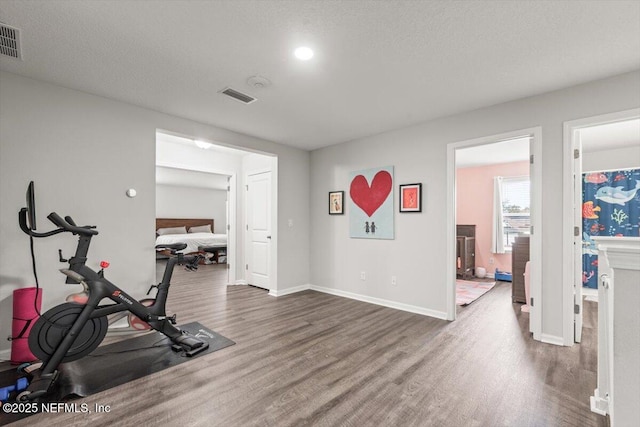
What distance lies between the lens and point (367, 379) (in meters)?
2.17

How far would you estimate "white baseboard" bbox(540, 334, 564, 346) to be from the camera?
9.05ft

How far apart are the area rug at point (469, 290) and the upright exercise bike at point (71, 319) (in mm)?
3737

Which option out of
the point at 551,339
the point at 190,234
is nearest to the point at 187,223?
the point at 190,234

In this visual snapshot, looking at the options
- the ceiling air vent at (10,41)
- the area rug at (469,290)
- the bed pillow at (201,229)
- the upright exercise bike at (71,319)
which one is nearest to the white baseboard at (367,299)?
the area rug at (469,290)

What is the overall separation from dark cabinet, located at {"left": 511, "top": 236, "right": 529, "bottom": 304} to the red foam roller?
563cm

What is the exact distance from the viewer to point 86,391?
2.01m

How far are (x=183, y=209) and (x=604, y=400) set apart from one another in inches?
427

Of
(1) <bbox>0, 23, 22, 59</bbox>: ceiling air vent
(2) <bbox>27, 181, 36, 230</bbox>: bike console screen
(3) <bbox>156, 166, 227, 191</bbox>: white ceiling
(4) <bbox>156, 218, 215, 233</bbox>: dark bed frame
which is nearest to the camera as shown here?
(1) <bbox>0, 23, 22, 59</bbox>: ceiling air vent

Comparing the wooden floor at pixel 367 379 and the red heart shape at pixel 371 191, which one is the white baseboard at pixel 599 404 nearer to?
the wooden floor at pixel 367 379

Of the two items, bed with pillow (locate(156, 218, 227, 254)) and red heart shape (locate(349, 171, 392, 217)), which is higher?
red heart shape (locate(349, 171, 392, 217))

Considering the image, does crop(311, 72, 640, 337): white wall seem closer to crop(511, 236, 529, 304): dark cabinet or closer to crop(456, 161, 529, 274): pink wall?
Result: crop(511, 236, 529, 304): dark cabinet

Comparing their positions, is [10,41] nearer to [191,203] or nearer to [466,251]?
[466,251]

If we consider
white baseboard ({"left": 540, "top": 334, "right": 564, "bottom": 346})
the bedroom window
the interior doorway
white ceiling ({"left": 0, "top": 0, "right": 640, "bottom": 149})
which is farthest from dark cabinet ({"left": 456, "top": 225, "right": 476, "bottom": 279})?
the interior doorway

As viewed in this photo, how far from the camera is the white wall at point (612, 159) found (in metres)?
4.53
